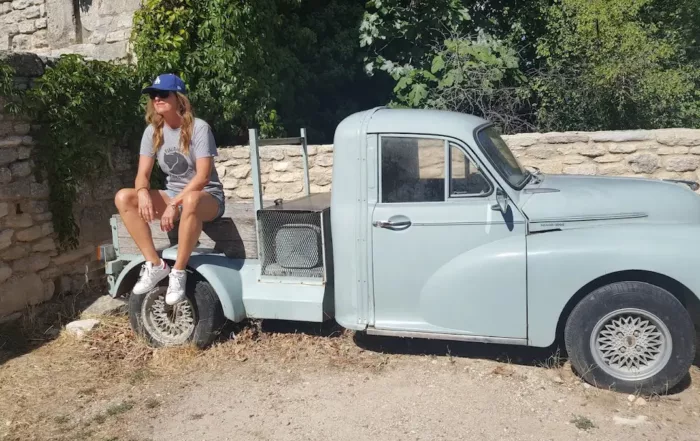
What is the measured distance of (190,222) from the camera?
14.3ft

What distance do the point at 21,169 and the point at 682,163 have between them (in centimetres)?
641

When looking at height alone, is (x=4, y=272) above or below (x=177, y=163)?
below

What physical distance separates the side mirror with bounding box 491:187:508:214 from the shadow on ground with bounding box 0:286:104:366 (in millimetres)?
3943

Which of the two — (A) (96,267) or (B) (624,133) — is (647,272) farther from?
(A) (96,267)

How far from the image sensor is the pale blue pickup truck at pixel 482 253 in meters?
3.69

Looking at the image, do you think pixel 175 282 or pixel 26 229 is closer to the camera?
pixel 175 282

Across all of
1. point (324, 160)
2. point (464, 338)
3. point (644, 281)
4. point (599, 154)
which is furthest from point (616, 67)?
point (464, 338)

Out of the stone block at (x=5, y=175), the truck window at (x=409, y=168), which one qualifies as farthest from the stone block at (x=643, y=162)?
the stone block at (x=5, y=175)

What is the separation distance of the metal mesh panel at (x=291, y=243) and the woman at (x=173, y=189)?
0.47 m

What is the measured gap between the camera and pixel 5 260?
218 inches

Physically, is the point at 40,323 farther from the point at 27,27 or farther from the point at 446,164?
the point at 27,27

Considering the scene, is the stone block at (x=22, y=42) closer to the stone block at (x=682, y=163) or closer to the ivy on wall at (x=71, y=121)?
the ivy on wall at (x=71, y=121)

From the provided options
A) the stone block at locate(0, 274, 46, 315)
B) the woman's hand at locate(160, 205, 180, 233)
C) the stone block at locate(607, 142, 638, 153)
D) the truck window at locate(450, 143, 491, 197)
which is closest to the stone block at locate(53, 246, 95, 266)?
the stone block at locate(0, 274, 46, 315)

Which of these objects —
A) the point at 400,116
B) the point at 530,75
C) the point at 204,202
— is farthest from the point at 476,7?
the point at 204,202
